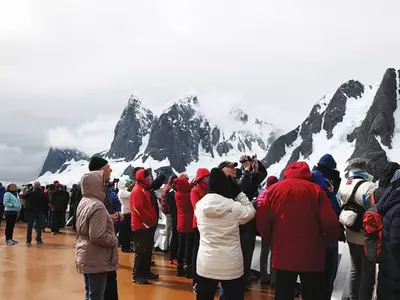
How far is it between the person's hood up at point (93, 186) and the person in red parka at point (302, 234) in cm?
165

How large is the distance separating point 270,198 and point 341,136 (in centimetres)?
12946

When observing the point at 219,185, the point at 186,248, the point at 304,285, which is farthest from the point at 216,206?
the point at 186,248

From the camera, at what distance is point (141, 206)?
6195mm

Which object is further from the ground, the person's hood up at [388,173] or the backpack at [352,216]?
the person's hood up at [388,173]

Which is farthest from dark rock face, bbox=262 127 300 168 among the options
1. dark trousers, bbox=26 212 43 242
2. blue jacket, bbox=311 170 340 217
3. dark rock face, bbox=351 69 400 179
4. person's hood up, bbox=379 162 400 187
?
person's hood up, bbox=379 162 400 187

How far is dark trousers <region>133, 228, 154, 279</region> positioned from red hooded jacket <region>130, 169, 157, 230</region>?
12 centimetres

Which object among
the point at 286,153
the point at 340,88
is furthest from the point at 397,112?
the point at 286,153

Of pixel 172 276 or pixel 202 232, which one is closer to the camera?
pixel 202 232

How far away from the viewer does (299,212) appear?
3.47m

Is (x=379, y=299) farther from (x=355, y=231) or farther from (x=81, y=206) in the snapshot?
(x=81, y=206)

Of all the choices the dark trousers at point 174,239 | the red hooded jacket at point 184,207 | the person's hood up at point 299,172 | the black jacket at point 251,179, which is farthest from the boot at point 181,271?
the person's hood up at point 299,172

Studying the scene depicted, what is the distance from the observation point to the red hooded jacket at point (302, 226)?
344 centimetres

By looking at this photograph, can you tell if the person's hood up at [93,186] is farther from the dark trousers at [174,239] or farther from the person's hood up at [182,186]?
the dark trousers at [174,239]

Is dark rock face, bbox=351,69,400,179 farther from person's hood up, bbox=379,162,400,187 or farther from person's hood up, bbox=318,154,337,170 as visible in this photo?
person's hood up, bbox=379,162,400,187
